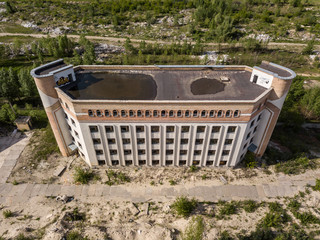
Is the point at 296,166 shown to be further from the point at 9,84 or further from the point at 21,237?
the point at 9,84

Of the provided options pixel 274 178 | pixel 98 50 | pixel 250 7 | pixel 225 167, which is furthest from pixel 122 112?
pixel 250 7

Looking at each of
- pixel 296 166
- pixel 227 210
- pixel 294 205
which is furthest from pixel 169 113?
pixel 296 166

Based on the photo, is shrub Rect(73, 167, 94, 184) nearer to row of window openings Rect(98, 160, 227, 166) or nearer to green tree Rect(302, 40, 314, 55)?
row of window openings Rect(98, 160, 227, 166)

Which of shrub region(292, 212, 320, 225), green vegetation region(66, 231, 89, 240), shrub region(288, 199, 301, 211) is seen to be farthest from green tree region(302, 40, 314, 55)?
green vegetation region(66, 231, 89, 240)

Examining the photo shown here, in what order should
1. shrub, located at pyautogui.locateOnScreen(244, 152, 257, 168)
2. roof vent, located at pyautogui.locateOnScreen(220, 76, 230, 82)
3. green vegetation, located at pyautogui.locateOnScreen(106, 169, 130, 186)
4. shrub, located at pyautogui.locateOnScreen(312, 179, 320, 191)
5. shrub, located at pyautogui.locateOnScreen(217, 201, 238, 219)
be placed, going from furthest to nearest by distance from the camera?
shrub, located at pyautogui.locateOnScreen(244, 152, 257, 168), green vegetation, located at pyautogui.locateOnScreen(106, 169, 130, 186), roof vent, located at pyautogui.locateOnScreen(220, 76, 230, 82), shrub, located at pyautogui.locateOnScreen(312, 179, 320, 191), shrub, located at pyautogui.locateOnScreen(217, 201, 238, 219)

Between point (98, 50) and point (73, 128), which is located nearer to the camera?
point (73, 128)

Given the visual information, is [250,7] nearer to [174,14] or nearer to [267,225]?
[174,14]
